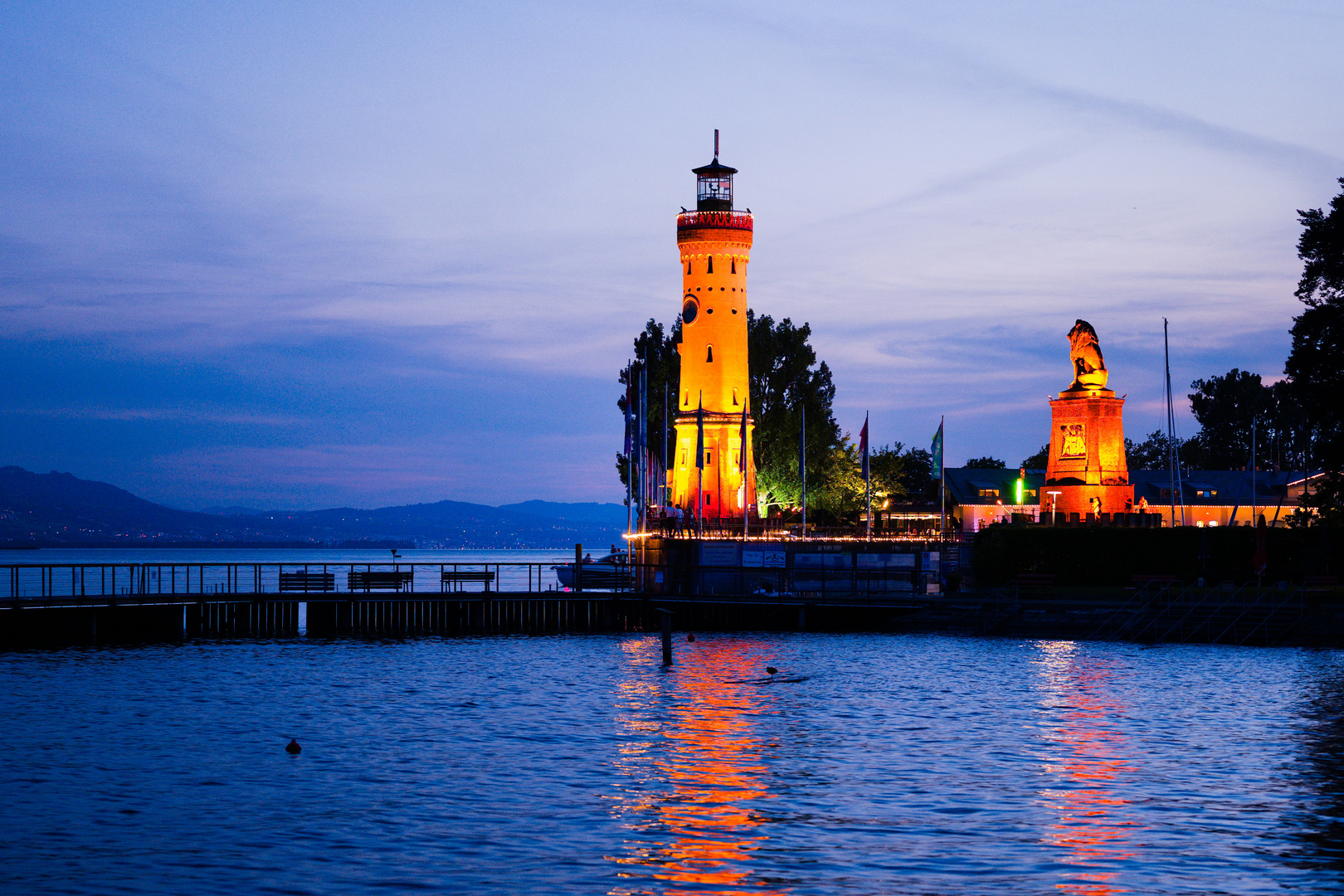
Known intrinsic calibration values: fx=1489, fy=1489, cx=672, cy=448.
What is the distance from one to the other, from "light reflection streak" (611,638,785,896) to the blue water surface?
0.32 feet

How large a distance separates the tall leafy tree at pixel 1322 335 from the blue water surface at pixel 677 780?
1527 cm

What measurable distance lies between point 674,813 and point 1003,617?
141 ft

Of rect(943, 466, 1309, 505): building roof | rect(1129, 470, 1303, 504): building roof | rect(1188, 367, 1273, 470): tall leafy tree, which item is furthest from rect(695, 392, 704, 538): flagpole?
rect(1188, 367, 1273, 470): tall leafy tree

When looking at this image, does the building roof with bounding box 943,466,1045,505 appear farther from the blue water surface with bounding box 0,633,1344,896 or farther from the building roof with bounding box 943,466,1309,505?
the blue water surface with bounding box 0,633,1344,896

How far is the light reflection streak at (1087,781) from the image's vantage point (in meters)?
22.1

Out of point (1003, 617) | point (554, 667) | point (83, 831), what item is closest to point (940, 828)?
point (83, 831)

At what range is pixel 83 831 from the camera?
24.8m

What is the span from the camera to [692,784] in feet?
96.7

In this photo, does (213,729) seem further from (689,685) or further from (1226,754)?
(1226,754)

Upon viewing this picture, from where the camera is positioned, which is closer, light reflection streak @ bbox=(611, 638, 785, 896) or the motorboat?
light reflection streak @ bbox=(611, 638, 785, 896)

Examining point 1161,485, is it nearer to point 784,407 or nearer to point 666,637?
point 784,407

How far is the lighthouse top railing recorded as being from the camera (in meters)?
107

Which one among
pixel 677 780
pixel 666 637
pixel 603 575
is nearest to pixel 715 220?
pixel 603 575

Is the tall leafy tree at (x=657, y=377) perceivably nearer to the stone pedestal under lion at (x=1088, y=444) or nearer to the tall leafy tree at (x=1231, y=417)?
the stone pedestal under lion at (x=1088, y=444)
